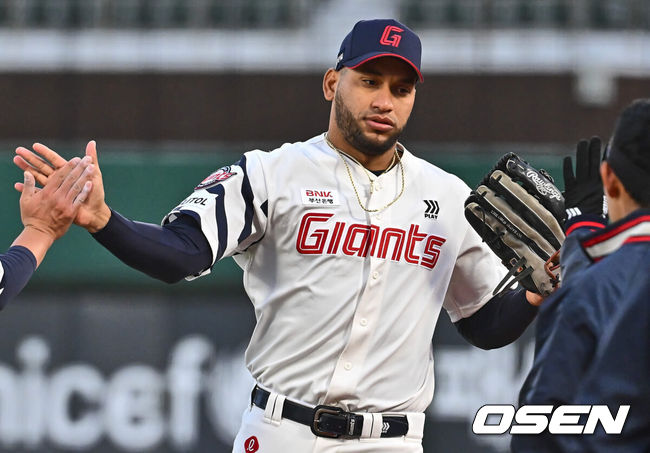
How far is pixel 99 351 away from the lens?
7277 mm

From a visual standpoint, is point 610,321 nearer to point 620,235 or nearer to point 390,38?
point 620,235

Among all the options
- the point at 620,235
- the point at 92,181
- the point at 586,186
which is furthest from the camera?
the point at 92,181

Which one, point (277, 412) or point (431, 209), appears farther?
point (431, 209)

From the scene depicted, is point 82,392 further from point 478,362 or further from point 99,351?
point 478,362

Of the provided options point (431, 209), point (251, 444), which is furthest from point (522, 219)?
point (251, 444)

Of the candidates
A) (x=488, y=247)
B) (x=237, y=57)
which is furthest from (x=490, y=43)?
(x=488, y=247)

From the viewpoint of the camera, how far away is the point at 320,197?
335 centimetres

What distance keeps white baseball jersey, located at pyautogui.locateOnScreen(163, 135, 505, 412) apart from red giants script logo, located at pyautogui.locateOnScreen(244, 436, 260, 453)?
164 millimetres

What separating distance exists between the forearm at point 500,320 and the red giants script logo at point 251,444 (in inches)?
33.5

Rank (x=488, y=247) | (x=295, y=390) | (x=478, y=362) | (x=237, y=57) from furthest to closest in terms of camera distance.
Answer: (x=237, y=57) → (x=478, y=362) → (x=488, y=247) → (x=295, y=390)

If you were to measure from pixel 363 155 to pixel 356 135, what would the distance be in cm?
10

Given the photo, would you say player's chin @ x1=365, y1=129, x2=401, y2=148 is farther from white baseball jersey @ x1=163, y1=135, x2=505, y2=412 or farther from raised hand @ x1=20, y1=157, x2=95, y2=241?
raised hand @ x1=20, y1=157, x2=95, y2=241

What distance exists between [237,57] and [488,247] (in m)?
7.34

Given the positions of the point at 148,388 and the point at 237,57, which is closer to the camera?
the point at 148,388
